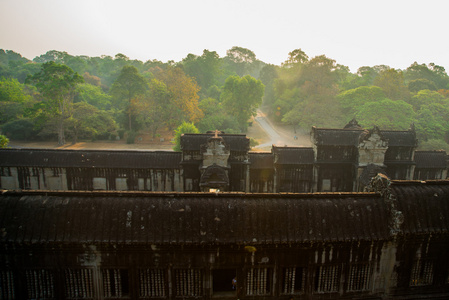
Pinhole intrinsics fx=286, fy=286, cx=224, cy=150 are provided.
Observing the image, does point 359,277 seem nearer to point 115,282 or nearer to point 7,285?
point 115,282

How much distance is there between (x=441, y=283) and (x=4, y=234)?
58.7ft

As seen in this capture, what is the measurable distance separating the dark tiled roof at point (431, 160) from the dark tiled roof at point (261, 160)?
1299 cm

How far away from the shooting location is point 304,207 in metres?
11.7

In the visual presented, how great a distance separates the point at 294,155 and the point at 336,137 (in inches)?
144

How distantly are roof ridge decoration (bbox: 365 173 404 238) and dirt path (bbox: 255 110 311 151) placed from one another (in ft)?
112

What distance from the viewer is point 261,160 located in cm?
2322

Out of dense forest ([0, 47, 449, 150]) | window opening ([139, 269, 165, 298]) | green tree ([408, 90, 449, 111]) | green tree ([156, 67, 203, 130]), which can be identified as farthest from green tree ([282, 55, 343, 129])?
window opening ([139, 269, 165, 298])

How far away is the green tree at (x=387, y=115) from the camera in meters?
44.8

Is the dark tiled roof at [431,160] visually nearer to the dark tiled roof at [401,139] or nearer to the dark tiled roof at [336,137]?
the dark tiled roof at [401,139]

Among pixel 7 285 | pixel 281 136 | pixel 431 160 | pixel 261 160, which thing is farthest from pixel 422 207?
pixel 281 136

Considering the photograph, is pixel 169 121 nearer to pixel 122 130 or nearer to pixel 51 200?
pixel 122 130

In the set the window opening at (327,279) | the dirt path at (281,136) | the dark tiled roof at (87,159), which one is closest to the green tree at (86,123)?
the dark tiled roof at (87,159)

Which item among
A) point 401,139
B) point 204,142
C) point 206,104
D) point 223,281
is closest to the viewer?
point 223,281

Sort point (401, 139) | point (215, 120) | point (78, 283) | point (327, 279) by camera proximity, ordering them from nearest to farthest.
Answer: point (78, 283), point (327, 279), point (401, 139), point (215, 120)
